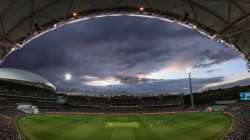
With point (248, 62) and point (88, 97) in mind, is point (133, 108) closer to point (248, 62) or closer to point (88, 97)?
point (88, 97)

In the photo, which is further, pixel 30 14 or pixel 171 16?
pixel 171 16

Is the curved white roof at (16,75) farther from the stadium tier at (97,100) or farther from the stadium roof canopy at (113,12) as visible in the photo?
the stadium roof canopy at (113,12)

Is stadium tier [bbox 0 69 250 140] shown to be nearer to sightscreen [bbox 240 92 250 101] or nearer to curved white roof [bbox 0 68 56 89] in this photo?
curved white roof [bbox 0 68 56 89]

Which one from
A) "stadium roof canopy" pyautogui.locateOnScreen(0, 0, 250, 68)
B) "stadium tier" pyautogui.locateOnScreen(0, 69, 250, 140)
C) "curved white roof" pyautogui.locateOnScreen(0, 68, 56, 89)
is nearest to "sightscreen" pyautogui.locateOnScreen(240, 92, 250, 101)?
"stadium tier" pyautogui.locateOnScreen(0, 69, 250, 140)

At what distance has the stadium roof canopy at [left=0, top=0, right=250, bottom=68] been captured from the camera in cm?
1759

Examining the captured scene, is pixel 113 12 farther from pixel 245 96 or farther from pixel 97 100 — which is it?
pixel 97 100

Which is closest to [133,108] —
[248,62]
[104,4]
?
[248,62]

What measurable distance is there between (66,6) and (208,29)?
11.8m

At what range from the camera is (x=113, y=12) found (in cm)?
2102

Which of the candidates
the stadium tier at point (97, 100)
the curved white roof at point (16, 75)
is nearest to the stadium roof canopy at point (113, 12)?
the stadium tier at point (97, 100)

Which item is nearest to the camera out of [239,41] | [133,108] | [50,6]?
[50,6]

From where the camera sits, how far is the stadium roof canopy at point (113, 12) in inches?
693

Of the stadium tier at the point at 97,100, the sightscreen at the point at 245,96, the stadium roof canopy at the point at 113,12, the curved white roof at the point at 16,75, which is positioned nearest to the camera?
the stadium roof canopy at the point at 113,12

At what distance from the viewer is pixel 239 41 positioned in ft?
74.9
